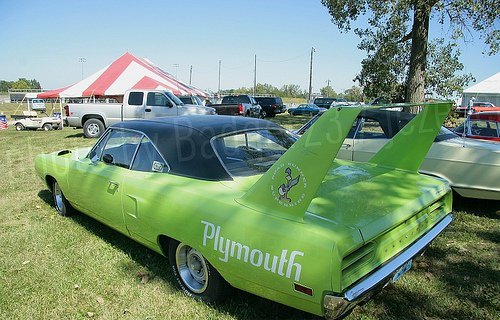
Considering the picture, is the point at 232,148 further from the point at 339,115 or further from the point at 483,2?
the point at 483,2

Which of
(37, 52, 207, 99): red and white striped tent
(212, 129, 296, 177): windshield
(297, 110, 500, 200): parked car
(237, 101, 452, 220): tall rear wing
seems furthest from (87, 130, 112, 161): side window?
(37, 52, 207, 99): red and white striped tent

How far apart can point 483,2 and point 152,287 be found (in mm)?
12822

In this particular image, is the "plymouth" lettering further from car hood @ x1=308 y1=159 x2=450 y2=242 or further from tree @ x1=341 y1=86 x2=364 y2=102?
tree @ x1=341 y1=86 x2=364 y2=102

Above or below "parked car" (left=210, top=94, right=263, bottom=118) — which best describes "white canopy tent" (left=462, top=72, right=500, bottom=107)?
above

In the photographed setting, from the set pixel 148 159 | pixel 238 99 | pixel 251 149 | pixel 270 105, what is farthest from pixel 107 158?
pixel 270 105

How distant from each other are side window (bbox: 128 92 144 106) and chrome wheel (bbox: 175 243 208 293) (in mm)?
12379

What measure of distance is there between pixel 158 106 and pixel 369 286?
43.6ft

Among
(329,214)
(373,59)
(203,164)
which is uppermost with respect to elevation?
(373,59)

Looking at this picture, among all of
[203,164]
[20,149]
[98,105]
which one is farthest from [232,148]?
[98,105]

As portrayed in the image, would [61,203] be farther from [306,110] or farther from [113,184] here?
[306,110]

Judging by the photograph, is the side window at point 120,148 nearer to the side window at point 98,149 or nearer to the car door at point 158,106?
the side window at point 98,149

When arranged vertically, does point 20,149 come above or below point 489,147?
below

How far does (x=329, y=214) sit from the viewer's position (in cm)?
239

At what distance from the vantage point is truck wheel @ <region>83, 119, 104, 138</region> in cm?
1445
